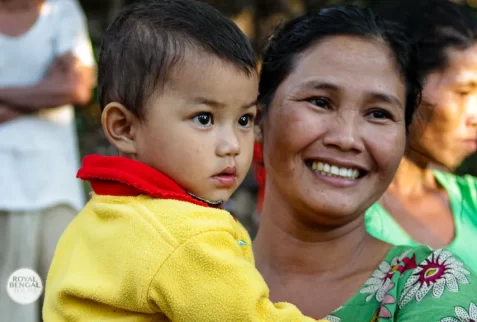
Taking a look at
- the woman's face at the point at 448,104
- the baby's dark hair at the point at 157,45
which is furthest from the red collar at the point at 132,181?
the woman's face at the point at 448,104

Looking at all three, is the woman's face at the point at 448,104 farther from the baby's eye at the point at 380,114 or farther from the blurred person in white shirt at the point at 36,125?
the blurred person in white shirt at the point at 36,125

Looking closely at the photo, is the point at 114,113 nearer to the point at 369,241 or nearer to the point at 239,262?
the point at 239,262

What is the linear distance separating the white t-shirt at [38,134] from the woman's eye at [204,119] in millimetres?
2500

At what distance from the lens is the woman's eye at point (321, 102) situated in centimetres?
251

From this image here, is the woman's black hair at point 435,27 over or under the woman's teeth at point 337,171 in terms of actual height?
under

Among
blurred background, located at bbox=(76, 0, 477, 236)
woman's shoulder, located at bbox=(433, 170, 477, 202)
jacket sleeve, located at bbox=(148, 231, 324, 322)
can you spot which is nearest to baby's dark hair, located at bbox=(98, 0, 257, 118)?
jacket sleeve, located at bbox=(148, 231, 324, 322)

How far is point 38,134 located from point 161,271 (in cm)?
276

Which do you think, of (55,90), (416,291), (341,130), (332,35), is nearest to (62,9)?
(55,90)

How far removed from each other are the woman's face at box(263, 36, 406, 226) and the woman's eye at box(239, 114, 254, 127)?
359 mm

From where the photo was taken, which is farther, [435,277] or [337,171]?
[337,171]

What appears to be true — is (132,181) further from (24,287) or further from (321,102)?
(24,287)

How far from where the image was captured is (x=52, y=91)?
14.4ft

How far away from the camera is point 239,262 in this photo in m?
1.91

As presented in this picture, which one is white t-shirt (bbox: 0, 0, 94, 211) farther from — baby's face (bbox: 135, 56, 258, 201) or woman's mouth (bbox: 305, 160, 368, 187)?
baby's face (bbox: 135, 56, 258, 201)
